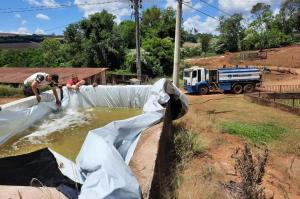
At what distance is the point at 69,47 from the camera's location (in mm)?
37594

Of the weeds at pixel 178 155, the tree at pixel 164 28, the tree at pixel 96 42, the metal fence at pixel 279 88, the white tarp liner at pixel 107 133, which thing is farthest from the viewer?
the tree at pixel 164 28

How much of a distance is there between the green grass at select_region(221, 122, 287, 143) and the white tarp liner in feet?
10.3

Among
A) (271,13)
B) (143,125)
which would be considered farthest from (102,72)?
(271,13)

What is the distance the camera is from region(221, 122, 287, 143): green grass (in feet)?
40.2

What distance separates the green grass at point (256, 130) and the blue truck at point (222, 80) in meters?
11.0

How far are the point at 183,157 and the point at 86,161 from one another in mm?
3912

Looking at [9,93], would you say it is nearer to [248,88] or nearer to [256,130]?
[256,130]

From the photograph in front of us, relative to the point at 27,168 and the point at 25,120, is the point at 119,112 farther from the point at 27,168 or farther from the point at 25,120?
the point at 27,168

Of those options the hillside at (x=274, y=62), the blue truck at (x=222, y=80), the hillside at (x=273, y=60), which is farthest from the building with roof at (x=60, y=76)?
the hillside at (x=273, y=60)

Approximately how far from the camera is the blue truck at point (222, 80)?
25.2 metres

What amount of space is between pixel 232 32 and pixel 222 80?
3219cm

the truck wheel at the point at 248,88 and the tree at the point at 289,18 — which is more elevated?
the tree at the point at 289,18

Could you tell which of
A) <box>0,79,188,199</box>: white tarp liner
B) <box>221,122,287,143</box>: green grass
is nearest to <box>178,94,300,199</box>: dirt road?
<box>221,122,287,143</box>: green grass

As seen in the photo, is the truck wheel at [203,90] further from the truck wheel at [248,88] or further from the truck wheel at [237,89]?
the truck wheel at [248,88]
